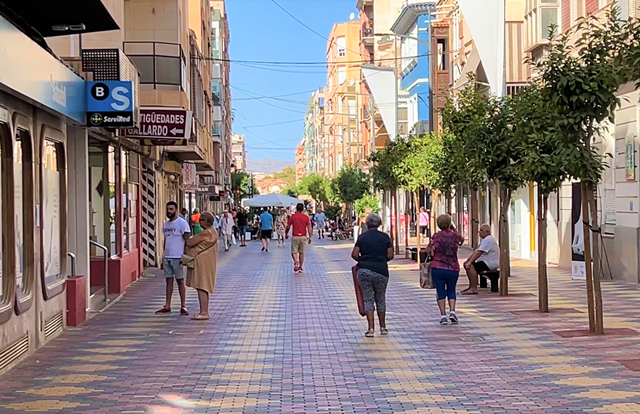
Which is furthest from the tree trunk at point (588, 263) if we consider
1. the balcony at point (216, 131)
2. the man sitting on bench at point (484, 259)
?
the balcony at point (216, 131)

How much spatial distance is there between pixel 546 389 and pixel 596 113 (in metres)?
4.48

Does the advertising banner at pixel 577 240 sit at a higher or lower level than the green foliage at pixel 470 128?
lower

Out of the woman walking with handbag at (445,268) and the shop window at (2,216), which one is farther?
the woman walking with handbag at (445,268)

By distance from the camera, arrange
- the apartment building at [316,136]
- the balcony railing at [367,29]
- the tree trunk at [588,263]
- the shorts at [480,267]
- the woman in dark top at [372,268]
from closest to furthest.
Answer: the tree trunk at [588,263] < the woman in dark top at [372,268] < the shorts at [480,267] < the balcony railing at [367,29] < the apartment building at [316,136]

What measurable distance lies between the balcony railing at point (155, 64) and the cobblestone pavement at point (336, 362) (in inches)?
345

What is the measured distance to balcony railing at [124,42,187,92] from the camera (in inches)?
997

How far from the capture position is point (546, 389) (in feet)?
30.0

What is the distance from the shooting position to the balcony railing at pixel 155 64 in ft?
83.1

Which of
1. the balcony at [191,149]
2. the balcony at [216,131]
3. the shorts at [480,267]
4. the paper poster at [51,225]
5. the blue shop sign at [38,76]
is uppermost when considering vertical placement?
the balcony at [216,131]

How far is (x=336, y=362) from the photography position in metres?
11.0

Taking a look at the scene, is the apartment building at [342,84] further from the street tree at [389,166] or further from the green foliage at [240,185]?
the street tree at [389,166]

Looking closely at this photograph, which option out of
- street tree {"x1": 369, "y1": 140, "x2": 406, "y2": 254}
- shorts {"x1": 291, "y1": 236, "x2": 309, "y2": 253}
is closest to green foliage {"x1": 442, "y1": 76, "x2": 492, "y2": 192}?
shorts {"x1": 291, "y1": 236, "x2": 309, "y2": 253}

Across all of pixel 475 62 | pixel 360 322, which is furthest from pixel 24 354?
pixel 475 62

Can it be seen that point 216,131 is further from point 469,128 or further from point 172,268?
point 172,268
